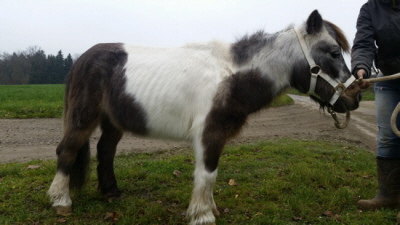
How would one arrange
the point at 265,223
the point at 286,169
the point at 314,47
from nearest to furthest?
the point at 314,47
the point at 265,223
the point at 286,169

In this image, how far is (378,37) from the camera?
11.6 ft

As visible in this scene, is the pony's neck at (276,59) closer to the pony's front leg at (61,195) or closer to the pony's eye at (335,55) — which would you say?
the pony's eye at (335,55)

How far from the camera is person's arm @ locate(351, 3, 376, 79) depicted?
11.3 ft

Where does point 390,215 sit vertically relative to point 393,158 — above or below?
below

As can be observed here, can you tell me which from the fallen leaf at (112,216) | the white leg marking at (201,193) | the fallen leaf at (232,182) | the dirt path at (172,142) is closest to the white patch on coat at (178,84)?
the white leg marking at (201,193)

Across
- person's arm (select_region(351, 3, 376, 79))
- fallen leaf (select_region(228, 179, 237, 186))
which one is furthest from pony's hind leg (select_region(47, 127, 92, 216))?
person's arm (select_region(351, 3, 376, 79))

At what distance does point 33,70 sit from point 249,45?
6360 cm

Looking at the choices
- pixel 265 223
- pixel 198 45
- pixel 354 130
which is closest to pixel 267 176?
pixel 265 223

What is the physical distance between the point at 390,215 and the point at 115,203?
→ 3284mm

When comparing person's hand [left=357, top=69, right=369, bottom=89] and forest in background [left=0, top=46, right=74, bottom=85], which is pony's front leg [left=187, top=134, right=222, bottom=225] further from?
forest in background [left=0, top=46, right=74, bottom=85]

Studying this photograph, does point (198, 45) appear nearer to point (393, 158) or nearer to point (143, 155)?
point (393, 158)

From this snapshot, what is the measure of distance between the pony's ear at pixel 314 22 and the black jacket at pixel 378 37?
55cm

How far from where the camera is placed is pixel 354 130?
35.8ft

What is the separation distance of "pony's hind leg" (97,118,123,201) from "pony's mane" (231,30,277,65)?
1.88 metres
